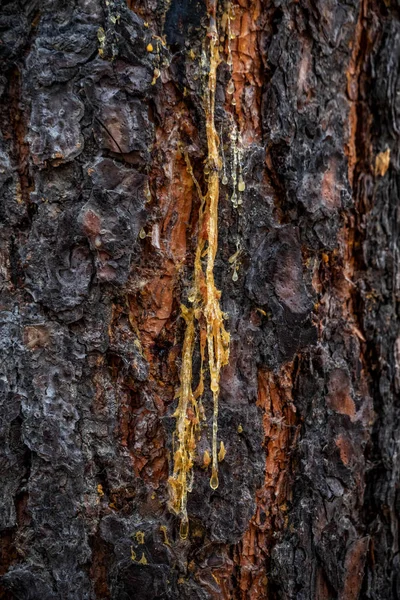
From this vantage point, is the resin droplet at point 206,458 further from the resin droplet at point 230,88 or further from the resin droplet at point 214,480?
the resin droplet at point 230,88

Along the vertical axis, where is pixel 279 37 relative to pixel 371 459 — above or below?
above

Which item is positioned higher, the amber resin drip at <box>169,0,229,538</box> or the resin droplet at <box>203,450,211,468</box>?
the amber resin drip at <box>169,0,229,538</box>

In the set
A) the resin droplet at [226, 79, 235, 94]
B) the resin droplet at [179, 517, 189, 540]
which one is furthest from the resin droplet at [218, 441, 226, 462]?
the resin droplet at [226, 79, 235, 94]

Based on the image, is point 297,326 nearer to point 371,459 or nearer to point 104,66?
point 371,459

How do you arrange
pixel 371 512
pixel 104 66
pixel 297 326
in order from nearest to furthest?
pixel 104 66, pixel 297 326, pixel 371 512

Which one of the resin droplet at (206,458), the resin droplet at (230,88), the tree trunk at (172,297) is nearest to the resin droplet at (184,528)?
the tree trunk at (172,297)

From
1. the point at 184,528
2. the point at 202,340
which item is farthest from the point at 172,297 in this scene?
the point at 184,528

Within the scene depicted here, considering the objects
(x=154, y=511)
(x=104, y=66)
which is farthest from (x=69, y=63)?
(x=154, y=511)

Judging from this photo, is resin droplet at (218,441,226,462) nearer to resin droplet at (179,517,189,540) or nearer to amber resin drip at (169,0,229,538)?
amber resin drip at (169,0,229,538)
